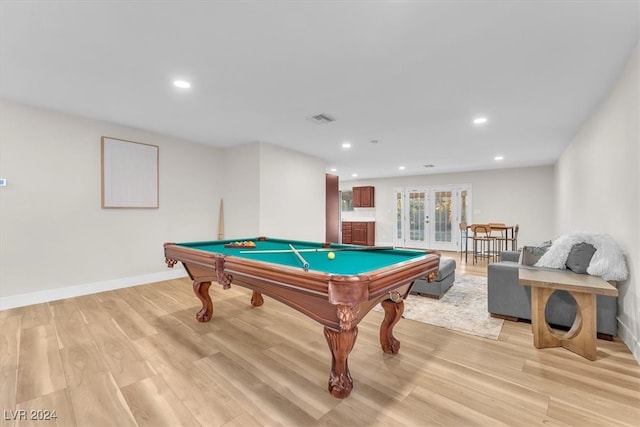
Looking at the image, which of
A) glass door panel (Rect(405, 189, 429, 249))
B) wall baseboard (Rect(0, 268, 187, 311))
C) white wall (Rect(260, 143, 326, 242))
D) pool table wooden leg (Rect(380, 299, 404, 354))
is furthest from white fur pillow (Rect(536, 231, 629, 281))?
glass door panel (Rect(405, 189, 429, 249))

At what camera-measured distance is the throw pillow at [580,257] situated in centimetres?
252

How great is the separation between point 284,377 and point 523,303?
2.54 m

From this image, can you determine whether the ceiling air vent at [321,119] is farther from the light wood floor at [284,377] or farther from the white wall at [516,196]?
the white wall at [516,196]

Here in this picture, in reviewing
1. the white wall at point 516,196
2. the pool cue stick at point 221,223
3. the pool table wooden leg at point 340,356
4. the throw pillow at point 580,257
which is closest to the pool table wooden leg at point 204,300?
the pool table wooden leg at point 340,356

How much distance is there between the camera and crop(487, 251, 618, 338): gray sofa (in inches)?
95.7

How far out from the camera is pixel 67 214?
3.68 m

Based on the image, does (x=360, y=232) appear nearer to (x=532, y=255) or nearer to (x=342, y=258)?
(x=532, y=255)

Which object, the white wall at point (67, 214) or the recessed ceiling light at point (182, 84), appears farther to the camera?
the white wall at point (67, 214)

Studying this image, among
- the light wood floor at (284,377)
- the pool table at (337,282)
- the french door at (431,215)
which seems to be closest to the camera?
the pool table at (337,282)

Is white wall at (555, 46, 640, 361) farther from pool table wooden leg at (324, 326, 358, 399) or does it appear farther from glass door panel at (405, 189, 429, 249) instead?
glass door panel at (405, 189, 429, 249)

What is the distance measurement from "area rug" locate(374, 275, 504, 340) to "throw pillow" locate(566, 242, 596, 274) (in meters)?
0.85

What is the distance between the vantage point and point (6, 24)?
74.7 inches

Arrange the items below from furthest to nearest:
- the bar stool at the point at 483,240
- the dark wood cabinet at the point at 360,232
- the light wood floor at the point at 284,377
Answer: the dark wood cabinet at the point at 360,232
the bar stool at the point at 483,240
the light wood floor at the point at 284,377

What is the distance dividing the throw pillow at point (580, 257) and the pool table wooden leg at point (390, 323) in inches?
69.8
